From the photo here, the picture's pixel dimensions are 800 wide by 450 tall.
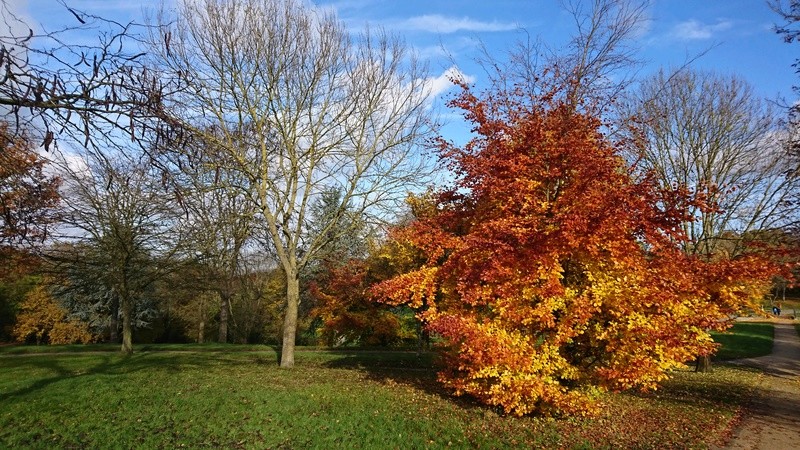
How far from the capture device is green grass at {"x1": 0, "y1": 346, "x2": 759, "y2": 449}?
6.72 meters

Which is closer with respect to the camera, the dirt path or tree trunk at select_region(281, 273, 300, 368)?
the dirt path

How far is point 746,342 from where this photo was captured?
1077 inches

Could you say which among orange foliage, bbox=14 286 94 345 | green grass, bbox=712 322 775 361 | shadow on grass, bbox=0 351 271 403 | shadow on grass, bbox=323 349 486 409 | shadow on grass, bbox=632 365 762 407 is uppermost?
orange foliage, bbox=14 286 94 345

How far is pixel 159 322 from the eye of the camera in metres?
31.1

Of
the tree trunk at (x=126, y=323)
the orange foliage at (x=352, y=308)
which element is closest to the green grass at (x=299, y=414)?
the tree trunk at (x=126, y=323)

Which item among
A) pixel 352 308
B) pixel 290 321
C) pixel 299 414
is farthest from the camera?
pixel 352 308

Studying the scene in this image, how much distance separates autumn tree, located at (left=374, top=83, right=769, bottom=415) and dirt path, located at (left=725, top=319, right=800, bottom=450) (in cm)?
188

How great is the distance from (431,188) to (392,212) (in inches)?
61.1

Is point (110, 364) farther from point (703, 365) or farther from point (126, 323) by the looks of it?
point (703, 365)

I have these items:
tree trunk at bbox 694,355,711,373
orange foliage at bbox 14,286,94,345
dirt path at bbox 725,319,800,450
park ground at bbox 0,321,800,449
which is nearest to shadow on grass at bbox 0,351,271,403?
park ground at bbox 0,321,800,449

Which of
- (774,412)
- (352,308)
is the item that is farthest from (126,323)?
(774,412)

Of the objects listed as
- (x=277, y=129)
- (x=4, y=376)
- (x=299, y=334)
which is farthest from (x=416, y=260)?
(x=299, y=334)

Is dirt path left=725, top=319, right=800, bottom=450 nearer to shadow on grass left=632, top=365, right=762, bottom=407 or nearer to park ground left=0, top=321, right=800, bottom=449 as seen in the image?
park ground left=0, top=321, right=800, bottom=449

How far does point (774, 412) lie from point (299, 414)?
10.2 meters
